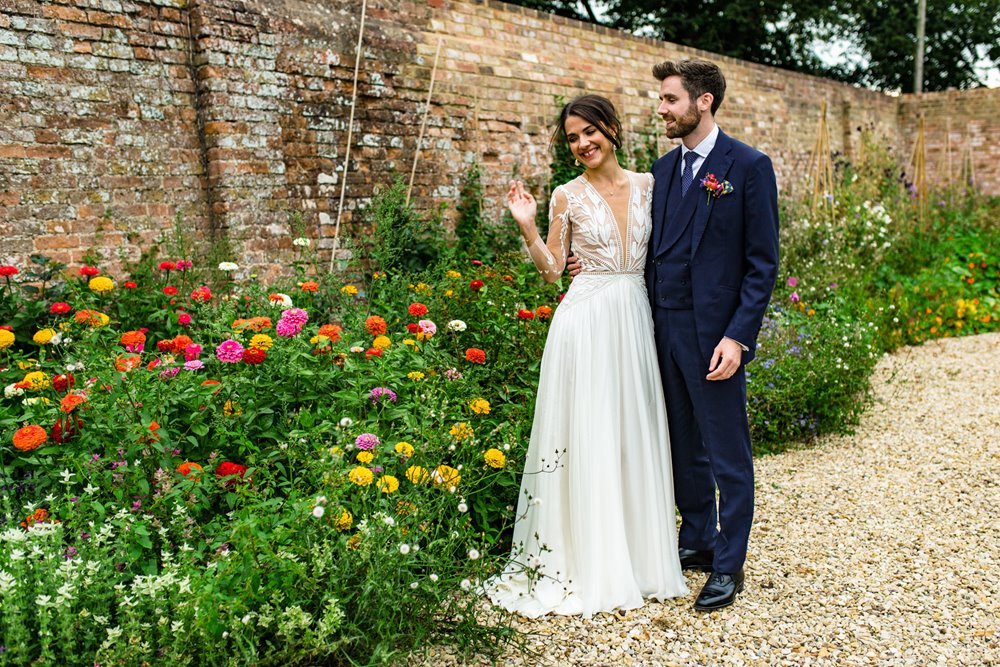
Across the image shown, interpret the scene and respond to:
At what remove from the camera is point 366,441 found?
258cm

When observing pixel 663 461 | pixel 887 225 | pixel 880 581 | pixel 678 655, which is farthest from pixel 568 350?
pixel 887 225

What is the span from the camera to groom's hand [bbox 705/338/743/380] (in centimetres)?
278

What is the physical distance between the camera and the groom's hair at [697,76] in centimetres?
286

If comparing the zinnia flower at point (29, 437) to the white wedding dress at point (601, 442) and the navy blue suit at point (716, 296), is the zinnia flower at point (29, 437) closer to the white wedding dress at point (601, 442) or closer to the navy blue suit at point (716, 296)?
the white wedding dress at point (601, 442)

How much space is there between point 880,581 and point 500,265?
276 centimetres

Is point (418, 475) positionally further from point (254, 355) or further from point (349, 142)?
point (349, 142)

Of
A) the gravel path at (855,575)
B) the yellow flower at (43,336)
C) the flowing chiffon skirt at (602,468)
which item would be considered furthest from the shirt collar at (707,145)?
the yellow flower at (43,336)

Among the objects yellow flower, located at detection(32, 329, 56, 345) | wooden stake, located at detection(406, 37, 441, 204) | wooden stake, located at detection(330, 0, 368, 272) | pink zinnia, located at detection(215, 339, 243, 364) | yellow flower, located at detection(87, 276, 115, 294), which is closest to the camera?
pink zinnia, located at detection(215, 339, 243, 364)

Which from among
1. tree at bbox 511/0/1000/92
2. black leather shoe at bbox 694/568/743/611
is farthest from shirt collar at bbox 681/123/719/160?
tree at bbox 511/0/1000/92

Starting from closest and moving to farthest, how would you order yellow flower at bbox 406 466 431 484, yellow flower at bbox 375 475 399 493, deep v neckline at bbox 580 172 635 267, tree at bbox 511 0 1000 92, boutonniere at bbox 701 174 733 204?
yellow flower at bbox 375 475 399 493
yellow flower at bbox 406 466 431 484
boutonniere at bbox 701 174 733 204
deep v neckline at bbox 580 172 635 267
tree at bbox 511 0 1000 92

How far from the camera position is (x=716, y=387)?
2904 millimetres

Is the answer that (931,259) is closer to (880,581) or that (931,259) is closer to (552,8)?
(880,581)

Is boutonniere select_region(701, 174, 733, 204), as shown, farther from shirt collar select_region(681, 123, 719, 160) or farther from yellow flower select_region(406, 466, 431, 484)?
yellow flower select_region(406, 466, 431, 484)

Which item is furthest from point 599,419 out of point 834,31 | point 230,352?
point 834,31
